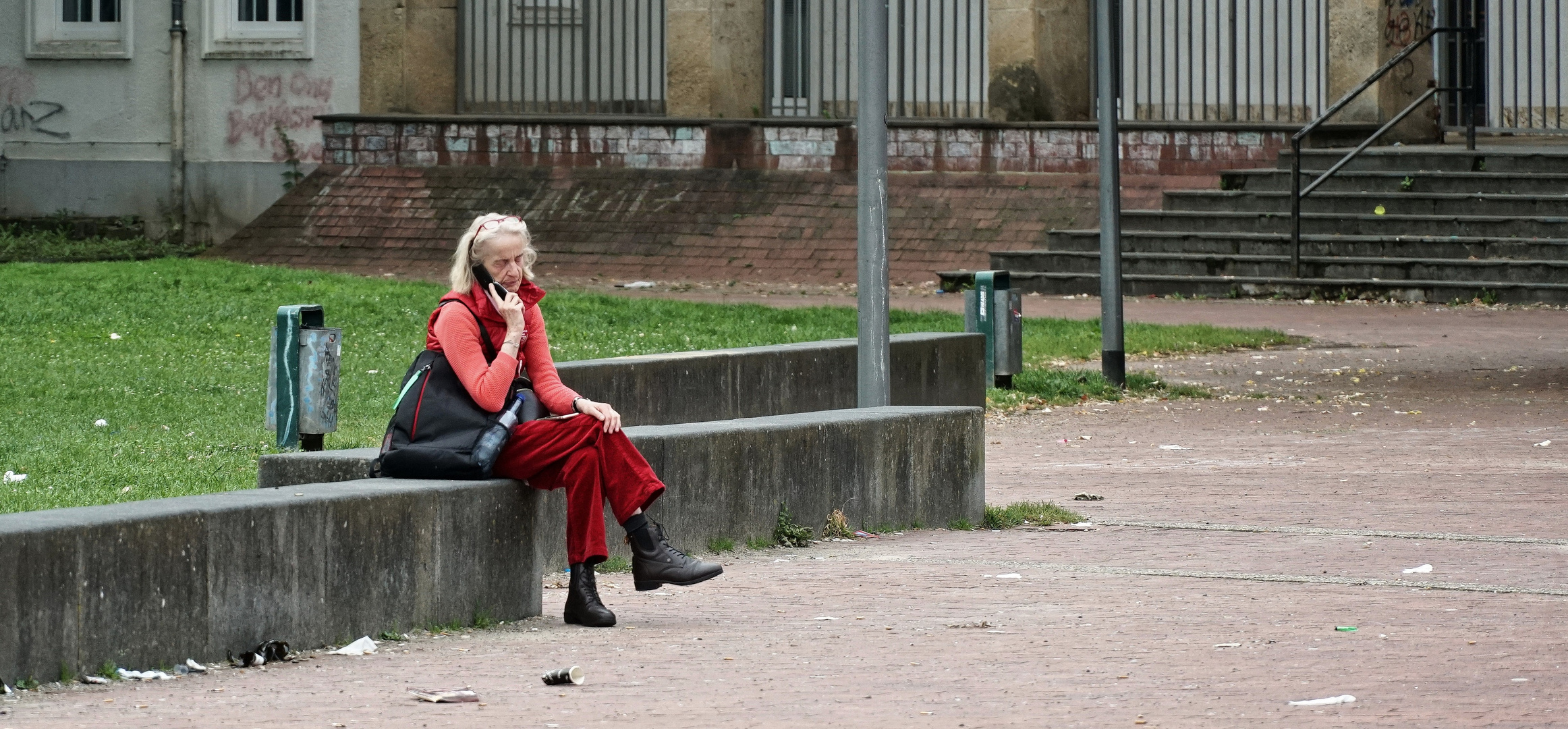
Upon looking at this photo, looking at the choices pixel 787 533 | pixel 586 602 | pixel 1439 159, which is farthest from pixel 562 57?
pixel 586 602

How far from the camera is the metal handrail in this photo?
21.0m

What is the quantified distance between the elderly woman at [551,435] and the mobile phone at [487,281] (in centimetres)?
1

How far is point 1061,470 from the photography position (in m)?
10.6

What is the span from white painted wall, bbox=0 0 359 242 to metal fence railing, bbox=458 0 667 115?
1.59 meters

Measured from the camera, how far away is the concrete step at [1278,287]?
20.3m

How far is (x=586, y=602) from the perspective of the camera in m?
6.36

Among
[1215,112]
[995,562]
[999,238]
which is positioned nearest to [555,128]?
[999,238]

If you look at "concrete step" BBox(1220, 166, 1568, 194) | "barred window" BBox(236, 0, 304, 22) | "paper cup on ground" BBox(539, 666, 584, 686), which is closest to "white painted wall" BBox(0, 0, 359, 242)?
"barred window" BBox(236, 0, 304, 22)

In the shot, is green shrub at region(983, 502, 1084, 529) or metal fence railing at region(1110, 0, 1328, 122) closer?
green shrub at region(983, 502, 1084, 529)

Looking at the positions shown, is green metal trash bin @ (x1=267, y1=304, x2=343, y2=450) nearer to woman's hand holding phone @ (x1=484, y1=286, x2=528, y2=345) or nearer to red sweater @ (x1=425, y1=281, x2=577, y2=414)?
red sweater @ (x1=425, y1=281, x2=577, y2=414)

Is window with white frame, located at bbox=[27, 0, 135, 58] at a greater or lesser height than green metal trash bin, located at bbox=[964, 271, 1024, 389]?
greater

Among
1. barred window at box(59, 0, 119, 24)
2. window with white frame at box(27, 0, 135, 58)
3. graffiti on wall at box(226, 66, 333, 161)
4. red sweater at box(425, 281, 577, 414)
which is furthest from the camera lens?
barred window at box(59, 0, 119, 24)

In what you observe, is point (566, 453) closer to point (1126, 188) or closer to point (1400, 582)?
point (1400, 582)

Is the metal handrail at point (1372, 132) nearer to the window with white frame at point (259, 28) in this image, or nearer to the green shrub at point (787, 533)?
the window with white frame at point (259, 28)
